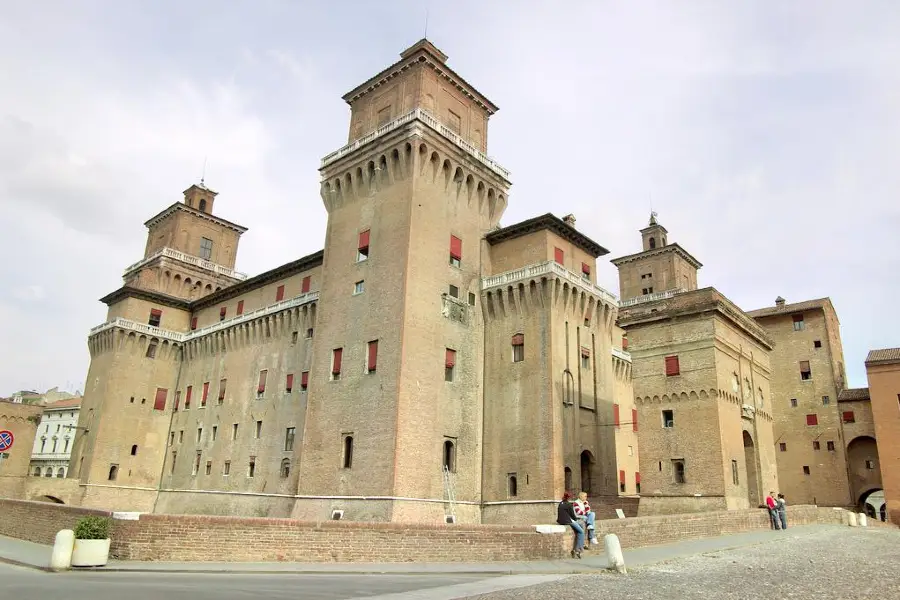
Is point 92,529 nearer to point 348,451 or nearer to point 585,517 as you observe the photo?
point 585,517

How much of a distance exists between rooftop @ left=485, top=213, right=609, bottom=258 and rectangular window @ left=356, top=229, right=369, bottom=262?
24.6 ft

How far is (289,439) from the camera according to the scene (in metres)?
41.6

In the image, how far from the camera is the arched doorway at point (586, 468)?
36125mm

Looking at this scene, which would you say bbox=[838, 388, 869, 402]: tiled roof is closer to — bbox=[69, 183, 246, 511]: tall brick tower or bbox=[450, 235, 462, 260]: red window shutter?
bbox=[450, 235, 462, 260]: red window shutter

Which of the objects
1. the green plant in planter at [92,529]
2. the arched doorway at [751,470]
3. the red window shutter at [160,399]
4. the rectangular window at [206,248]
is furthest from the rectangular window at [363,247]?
the rectangular window at [206,248]

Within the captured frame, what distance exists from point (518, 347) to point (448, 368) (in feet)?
13.8

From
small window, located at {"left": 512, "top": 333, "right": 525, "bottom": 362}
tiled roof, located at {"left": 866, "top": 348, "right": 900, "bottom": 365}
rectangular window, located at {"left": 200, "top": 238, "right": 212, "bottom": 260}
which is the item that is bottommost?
small window, located at {"left": 512, "top": 333, "right": 525, "bottom": 362}

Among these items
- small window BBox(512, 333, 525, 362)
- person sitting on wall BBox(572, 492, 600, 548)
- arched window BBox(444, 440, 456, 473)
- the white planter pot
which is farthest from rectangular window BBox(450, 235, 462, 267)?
the white planter pot

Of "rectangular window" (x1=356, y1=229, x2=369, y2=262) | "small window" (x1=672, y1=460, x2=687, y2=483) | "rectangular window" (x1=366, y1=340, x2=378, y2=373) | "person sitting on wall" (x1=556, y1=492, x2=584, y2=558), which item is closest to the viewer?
"person sitting on wall" (x1=556, y1=492, x2=584, y2=558)

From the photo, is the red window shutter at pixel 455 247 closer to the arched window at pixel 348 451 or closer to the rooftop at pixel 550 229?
the rooftop at pixel 550 229

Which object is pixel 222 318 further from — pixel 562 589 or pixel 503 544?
pixel 562 589

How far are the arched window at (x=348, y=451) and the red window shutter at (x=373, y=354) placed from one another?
379cm

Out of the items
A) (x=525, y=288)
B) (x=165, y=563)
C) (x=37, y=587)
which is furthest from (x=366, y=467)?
(x=37, y=587)

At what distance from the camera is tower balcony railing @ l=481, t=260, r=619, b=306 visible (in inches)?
1414
